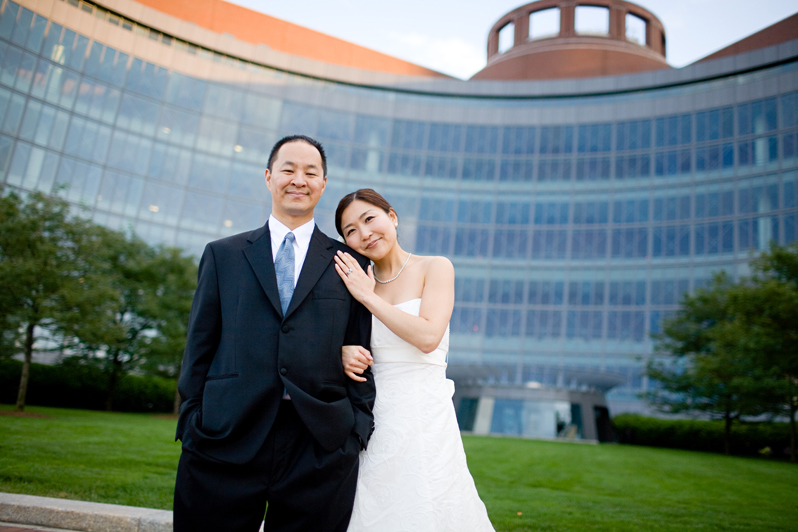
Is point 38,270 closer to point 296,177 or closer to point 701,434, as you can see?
point 296,177

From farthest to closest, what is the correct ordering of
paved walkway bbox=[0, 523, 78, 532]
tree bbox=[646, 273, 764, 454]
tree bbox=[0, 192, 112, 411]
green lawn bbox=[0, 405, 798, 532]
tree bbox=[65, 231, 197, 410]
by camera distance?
tree bbox=[65, 231, 197, 410] < tree bbox=[646, 273, 764, 454] < tree bbox=[0, 192, 112, 411] < green lawn bbox=[0, 405, 798, 532] < paved walkway bbox=[0, 523, 78, 532]

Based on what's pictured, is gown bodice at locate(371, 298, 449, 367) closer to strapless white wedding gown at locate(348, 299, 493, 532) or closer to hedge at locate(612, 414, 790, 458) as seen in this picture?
strapless white wedding gown at locate(348, 299, 493, 532)

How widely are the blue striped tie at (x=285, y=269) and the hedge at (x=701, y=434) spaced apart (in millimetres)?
24831

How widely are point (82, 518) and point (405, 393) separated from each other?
2.74 meters

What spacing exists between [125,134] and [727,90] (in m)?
35.8

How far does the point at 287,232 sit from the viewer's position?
8.64 ft

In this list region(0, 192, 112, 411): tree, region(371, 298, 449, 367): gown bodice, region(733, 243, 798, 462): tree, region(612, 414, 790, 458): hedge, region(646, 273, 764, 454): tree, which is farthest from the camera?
region(612, 414, 790, 458): hedge

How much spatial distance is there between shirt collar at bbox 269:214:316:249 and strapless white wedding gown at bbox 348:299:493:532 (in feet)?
1.95

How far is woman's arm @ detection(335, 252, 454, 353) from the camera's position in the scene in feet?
8.43

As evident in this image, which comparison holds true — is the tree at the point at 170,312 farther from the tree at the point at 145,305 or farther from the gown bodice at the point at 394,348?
the gown bodice at the point at 394,348

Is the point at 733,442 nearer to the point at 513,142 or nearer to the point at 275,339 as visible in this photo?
the point at 513,142

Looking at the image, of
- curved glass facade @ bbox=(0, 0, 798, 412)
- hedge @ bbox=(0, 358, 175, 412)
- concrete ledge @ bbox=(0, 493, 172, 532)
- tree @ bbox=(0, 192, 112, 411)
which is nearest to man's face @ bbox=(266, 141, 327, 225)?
concrete ledge @ bbox=(0, 493, 172, 532)

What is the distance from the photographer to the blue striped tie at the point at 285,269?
7.97 feet

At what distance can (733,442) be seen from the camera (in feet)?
73.0
